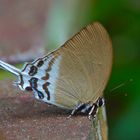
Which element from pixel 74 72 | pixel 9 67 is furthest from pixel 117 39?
pixel 9 67

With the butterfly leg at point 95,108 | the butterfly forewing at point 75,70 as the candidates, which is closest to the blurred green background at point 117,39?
the butterfly forewing at point 75,70

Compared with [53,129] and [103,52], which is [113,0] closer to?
[103,52]

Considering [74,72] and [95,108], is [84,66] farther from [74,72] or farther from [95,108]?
[95,108]

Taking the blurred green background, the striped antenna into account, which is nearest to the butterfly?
the striped antenna

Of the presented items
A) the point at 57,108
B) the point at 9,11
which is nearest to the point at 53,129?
the point at 57,108

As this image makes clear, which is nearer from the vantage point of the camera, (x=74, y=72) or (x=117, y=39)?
(x=74, y=72)

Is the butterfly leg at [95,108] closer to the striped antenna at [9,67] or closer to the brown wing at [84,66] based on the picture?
the brown wing at [84,66]

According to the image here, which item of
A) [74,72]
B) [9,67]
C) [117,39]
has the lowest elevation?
[117,39]
